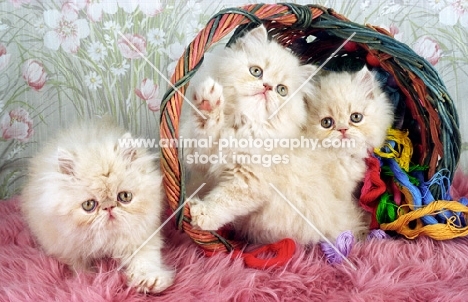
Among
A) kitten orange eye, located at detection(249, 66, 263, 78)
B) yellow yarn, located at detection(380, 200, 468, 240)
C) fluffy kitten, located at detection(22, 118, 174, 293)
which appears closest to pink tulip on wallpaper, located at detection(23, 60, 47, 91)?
fluffy kitten, located at detection(22, 118, 174, 293)

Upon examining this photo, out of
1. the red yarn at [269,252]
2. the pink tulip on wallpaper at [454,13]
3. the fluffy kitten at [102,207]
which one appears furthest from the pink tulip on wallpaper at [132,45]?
the pink tulip on wallpaper at [454,13]

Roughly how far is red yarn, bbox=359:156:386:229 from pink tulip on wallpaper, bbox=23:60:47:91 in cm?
110

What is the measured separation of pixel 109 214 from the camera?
93 centimetres

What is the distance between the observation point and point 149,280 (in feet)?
3.05

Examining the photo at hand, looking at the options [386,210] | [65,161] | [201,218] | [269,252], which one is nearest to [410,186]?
[386,210]

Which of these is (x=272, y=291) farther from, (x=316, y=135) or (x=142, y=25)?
(x=142, y=25)

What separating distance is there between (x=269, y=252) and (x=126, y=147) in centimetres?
41

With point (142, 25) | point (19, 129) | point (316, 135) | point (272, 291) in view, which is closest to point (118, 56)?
point (142, 25)

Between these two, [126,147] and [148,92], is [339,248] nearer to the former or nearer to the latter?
[126,147]

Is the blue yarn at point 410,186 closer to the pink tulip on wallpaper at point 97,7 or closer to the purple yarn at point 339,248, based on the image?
the purple yarn at point 339,248

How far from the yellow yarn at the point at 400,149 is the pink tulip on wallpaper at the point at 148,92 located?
0.79 m

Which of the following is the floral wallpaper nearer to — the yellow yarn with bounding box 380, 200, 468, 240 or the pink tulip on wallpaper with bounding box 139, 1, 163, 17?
the pink tulip on wallpaper with bounding box 139, 1, 163, 17

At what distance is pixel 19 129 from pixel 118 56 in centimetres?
43

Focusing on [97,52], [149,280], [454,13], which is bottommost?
[149,280]
